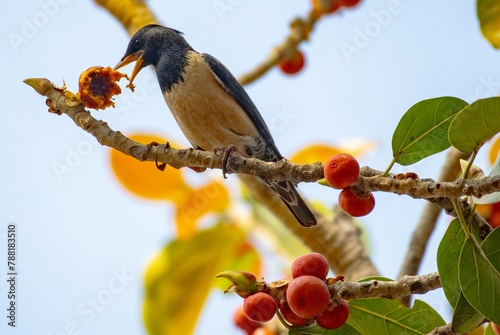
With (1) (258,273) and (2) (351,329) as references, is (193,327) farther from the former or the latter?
(2) (351,329)

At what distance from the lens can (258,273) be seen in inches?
120

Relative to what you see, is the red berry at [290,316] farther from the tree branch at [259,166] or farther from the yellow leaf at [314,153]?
the yellow leaf at [314,153]

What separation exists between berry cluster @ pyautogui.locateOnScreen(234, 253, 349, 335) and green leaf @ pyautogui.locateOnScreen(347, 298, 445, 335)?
160mm

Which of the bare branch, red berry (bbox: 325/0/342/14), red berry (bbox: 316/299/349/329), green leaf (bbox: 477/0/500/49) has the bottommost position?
red berry (bbox: 316/299/349/329)

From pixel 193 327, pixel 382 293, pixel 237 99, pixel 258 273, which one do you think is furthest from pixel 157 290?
pixel 382 293

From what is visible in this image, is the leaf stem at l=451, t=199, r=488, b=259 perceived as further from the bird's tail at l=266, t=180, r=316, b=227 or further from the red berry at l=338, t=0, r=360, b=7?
the red berry at l=338, t=0, r=360, b=7

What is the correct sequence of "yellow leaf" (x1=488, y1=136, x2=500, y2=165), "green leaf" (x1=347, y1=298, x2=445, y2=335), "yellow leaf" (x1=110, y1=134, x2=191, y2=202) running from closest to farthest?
1. "green leaf" (x1=347, y1=298, x2=445, y2=335)
2. "yellow leaf" (x1=488, y1=136, x2=500, y2=165)
3. "yellow leaf" (x1=110, y1=134, x2=191, y2=202)

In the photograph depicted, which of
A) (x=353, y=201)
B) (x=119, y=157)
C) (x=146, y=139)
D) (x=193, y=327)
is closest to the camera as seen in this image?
(x=353, y=201)

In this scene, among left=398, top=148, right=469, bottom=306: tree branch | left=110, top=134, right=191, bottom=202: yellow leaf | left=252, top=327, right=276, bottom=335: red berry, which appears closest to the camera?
left=252, top=327, right=276, bottom=335: red berry

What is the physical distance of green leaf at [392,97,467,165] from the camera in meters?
1.62

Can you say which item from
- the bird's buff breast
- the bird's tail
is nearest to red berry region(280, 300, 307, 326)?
the bird's tail

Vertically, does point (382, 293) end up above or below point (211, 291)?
below

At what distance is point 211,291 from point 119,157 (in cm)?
76

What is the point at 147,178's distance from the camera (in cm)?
288
